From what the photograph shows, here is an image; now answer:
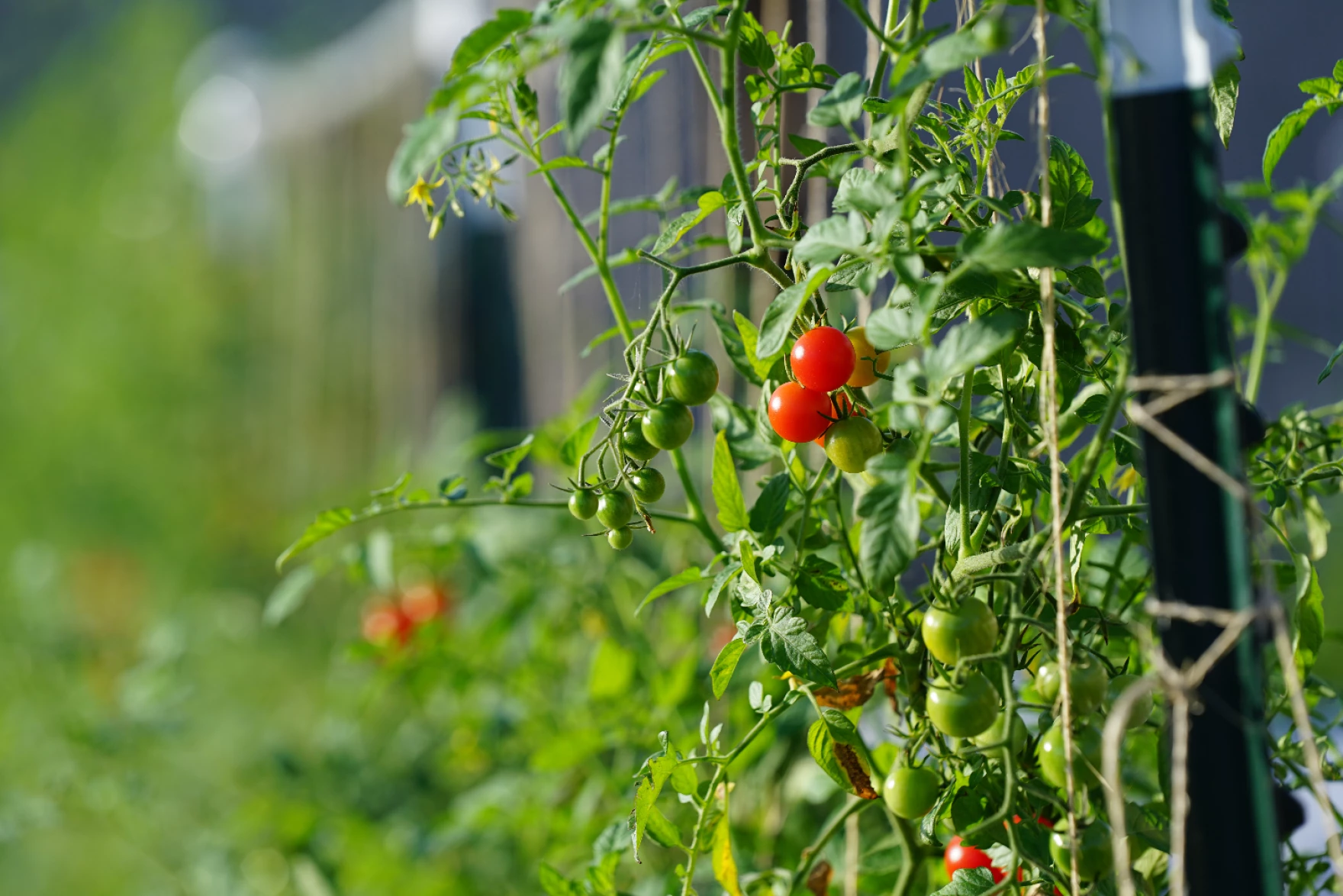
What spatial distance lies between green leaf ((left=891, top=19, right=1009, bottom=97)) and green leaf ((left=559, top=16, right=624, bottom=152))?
4.0 inches

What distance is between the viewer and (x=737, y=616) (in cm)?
51

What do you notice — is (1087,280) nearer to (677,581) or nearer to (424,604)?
(677,581)

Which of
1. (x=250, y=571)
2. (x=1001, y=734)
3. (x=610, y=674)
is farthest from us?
(x=250, y=571)

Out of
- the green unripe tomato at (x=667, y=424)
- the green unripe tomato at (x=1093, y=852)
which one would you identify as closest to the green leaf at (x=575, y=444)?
the green unripe tomato at (x=667, y=424)

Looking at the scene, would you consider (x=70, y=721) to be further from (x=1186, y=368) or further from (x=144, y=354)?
(x=144, y=354)

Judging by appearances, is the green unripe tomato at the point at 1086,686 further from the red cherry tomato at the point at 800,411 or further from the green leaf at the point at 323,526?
the green leaf at the point at 323,526

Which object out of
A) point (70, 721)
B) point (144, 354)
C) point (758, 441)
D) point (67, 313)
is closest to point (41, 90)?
point (67, 313)

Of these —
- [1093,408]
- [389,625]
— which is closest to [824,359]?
[1093,408]

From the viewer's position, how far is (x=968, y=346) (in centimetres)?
36

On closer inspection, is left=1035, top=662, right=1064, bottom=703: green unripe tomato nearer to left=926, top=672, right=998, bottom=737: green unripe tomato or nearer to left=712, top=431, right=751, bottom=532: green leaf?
left=926, top=672, right=998, bottom=737: green unripe tomato

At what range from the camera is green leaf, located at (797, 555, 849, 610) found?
51 centimetres

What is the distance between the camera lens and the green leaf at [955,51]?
33 centimetres

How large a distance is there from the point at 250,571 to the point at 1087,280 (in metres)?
3.43

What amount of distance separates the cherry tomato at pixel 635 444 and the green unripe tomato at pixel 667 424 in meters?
0.01
